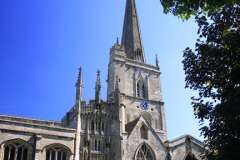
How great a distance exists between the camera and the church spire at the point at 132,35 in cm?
4751

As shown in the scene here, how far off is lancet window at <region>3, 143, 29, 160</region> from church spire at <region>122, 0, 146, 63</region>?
26.7 meters

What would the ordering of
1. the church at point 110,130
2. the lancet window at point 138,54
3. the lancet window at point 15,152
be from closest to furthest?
the lancet window at point 15,152
the church at point 110,130
the lancet window at point 138,54

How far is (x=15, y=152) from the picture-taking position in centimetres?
2320

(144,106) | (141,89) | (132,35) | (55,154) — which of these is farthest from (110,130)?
(132,35)

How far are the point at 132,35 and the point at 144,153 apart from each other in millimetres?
24714

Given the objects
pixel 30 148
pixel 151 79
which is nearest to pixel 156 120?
pixel 151 79

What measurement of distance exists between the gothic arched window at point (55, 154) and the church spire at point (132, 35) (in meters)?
24.6

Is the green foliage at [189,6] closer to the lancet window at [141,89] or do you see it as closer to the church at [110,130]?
the church at [110,130]

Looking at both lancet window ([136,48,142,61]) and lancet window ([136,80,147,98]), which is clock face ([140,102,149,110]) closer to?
lancet window ([136,80,147,98])

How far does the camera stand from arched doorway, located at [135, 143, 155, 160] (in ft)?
97.8

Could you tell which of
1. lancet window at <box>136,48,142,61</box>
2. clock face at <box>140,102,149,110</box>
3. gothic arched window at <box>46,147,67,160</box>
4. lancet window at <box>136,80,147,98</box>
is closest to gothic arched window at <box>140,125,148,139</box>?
gothic arched window at <box>46,147,67,160</box>

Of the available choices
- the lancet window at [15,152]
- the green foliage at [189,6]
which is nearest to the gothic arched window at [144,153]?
the lancet window at [15,152]

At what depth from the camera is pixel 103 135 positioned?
29.0m

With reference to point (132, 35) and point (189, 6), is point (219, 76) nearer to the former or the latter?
point (189, 6)
